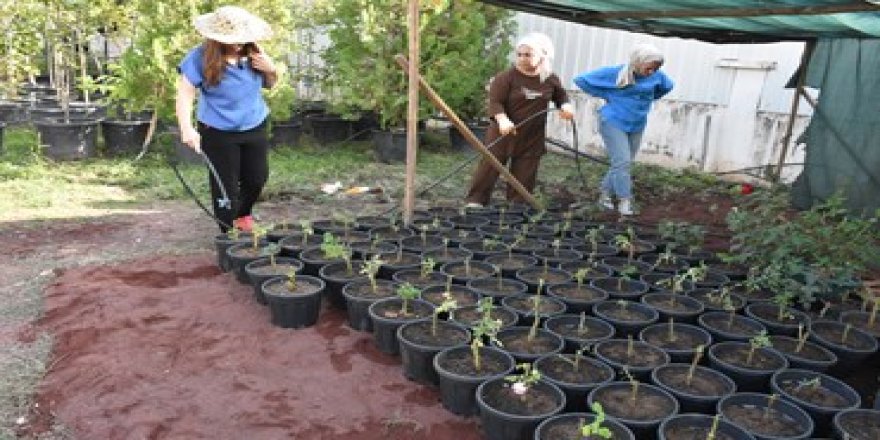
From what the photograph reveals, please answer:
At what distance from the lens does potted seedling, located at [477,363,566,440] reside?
2314 mm

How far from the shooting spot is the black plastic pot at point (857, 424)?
234 cm

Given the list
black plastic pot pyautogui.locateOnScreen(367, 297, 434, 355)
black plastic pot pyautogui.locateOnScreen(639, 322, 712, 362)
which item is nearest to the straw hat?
black plastic pot pyautogui.locateOnScreen(367, 297, 434, 355)

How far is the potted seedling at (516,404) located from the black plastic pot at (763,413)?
0.61 m

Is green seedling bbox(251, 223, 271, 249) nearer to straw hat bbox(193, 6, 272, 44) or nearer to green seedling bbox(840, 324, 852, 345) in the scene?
straw hat bbox(193, 6, 272, 44)

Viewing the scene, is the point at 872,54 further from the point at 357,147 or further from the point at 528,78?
the point at 357,147

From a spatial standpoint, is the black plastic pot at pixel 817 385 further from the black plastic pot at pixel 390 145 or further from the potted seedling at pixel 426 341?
the black plastic pot at pixel 390 145

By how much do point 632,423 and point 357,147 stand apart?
6813 mm

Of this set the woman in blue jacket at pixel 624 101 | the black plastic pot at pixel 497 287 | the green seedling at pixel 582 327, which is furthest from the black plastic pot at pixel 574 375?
the woman in blue jacket at pixel 624 101

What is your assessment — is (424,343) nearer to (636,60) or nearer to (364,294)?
(364,294)

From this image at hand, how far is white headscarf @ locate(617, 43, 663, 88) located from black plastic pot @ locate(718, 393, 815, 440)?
3.39m

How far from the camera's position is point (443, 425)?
254cm

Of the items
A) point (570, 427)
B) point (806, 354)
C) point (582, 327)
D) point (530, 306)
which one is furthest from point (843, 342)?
point (570, 427)

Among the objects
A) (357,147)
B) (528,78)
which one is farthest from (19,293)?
(357,147)

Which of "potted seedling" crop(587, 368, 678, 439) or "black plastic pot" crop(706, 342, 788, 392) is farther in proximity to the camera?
"black plastic pot" crop(706, 342, 788, 392)
